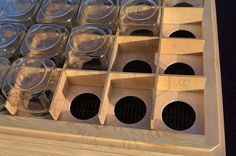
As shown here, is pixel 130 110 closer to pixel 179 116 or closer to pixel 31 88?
pixel 179 116

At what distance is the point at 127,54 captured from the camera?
75cm

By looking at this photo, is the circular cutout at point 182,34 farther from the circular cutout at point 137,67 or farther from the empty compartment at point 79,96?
the empty compartment at point 79,96

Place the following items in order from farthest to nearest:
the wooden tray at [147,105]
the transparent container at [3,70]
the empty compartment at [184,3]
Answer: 1. the empty compartment at [184,3]
2. the transparent container at [3,70]
3. the wooden tray at [147,105]

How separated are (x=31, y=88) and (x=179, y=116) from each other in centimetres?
30

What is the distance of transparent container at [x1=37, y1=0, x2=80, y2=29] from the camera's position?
771mm

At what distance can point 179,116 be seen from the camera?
25.3 inches

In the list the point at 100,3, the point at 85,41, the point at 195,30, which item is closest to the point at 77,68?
the point at 85,41

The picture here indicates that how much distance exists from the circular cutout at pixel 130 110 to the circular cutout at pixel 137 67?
7 centimetres

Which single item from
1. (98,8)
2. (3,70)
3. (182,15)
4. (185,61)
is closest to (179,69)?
(185,61)

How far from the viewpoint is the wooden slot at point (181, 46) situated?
0.69 meters

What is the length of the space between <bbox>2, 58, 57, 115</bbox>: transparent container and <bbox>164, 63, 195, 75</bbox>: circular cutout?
0.25m

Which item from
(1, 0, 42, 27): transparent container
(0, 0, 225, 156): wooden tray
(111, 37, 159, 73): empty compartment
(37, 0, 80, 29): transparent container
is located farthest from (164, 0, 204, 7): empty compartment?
(1, 0, 42, 27): transparent container

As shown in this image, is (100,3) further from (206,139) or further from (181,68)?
(206,139)

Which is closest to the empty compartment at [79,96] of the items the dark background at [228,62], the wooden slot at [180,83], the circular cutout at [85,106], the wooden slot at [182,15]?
the circular cutout at [85,106]
